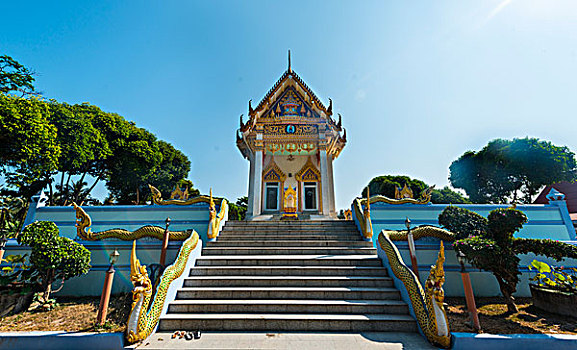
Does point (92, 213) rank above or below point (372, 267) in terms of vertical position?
above

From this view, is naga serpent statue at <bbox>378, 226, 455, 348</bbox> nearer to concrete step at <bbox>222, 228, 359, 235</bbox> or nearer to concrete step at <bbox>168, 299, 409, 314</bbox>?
concrete step at <bbox>168, 299, 409, 314</bbox>

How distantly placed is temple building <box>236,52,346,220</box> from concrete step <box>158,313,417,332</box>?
24.4ft

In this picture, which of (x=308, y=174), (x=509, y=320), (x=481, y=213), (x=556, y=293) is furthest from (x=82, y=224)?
(x=481, y=213)

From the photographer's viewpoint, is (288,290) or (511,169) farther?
(511,169)

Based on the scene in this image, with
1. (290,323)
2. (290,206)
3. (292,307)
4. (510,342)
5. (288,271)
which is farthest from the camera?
(290,206)

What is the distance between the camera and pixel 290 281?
4871 mm

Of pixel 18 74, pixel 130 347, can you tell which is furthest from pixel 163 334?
pixel 18 74

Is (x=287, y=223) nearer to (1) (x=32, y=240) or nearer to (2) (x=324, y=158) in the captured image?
(2) (x=324, y=158)

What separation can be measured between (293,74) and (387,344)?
1263cm

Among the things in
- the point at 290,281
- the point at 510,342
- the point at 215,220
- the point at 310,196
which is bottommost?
the point at 510,342

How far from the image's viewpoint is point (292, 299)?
4527 millimetres

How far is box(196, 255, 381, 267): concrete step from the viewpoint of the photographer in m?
5.46

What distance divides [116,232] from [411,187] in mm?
27713

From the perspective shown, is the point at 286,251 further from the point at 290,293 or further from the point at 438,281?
the point at 438,281
